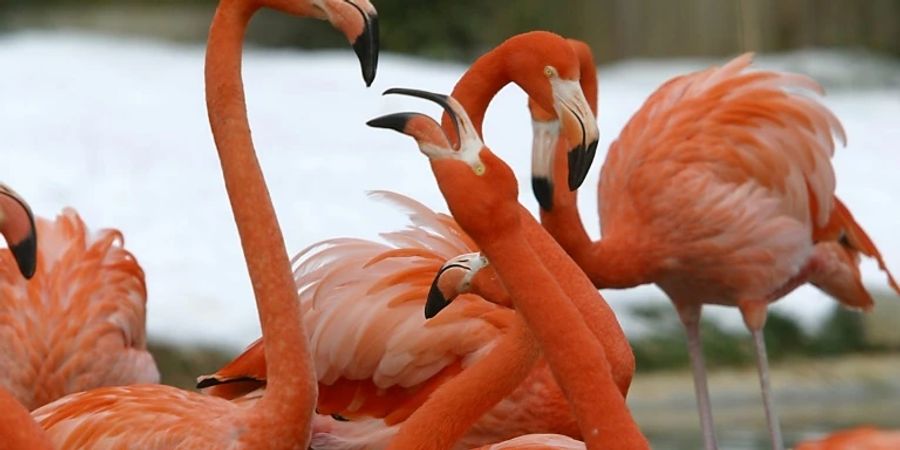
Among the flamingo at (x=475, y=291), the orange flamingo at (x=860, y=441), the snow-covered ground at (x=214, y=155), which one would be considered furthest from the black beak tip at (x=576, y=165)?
the snow-covered ground at (x=214, y=155)

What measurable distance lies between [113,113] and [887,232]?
163 inches

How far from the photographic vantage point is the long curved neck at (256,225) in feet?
10.6

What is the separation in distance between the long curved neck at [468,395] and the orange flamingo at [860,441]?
58 centimetres

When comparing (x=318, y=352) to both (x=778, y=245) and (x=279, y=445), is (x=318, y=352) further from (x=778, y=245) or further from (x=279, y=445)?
(x=778, y=245)

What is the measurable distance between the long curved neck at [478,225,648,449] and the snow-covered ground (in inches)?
170

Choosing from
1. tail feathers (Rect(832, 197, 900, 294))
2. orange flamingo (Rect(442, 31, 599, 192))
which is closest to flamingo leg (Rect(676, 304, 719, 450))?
tail feathers (Rect(832, 197, 900, 294))

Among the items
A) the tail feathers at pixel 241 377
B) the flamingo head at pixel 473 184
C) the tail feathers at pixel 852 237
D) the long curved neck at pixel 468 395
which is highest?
the flamingo head at pixel 473 184

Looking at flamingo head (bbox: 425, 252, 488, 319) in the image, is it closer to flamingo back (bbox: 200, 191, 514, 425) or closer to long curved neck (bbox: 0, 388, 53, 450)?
long curved neck (bbox: 0, 388, 53, 450)

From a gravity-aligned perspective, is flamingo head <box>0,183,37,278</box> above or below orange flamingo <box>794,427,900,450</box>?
above

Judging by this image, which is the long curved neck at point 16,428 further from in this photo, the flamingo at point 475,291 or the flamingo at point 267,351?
the flamingo at point 475,291

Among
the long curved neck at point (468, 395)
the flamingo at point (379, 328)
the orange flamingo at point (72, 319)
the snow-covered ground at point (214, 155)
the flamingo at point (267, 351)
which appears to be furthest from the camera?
the snow-covered ground at point (214, 155)

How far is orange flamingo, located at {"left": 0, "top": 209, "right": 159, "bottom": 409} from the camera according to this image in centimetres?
441

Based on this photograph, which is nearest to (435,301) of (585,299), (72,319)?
(585,299)

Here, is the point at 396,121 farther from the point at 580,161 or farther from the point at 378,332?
the point at 378,332
